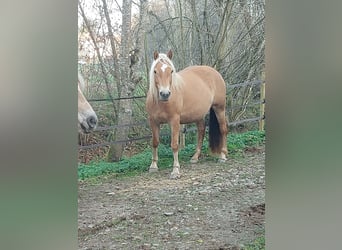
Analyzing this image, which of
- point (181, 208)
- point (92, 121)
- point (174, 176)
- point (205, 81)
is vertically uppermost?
point (205, 81)

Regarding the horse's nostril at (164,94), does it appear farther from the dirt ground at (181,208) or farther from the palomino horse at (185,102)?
the dirt ground at (181,208)

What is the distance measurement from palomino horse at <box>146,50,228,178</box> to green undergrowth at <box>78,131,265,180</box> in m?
0.02

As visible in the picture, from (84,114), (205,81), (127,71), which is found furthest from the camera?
(205,81)

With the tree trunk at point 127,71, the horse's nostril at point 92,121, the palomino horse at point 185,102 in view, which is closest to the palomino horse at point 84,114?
the horse's nostril at point 92,121

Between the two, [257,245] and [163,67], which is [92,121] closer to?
[163,67]

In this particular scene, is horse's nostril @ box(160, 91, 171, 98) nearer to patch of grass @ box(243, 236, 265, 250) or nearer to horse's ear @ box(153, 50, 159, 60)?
horse's ear @ box(153, 50, 159, 60)

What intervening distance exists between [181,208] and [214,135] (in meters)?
0.33

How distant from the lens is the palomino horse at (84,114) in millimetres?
1528

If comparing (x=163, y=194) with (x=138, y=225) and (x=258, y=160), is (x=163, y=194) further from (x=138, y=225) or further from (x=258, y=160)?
(x=258, y=160)

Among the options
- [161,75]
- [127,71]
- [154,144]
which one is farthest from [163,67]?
[154,144]

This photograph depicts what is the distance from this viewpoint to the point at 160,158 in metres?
1.73

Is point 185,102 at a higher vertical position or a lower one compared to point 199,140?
higher

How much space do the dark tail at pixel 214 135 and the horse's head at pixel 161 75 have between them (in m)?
0.24
